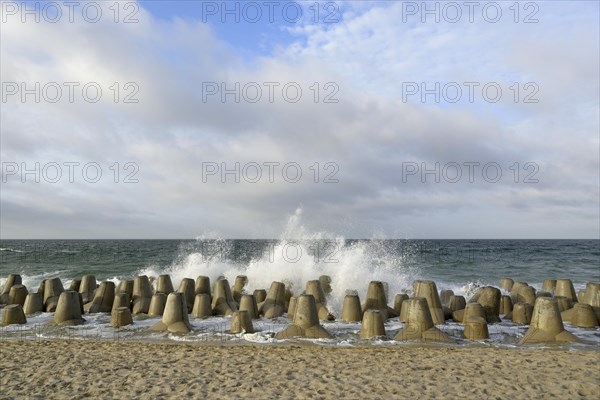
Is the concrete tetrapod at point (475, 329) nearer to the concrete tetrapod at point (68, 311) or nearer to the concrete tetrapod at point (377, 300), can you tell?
the concrete tetrapod at point (377, 300)

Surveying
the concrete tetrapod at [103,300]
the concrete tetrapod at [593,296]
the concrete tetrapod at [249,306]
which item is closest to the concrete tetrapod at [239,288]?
the concrete tetrapod at [249,306]

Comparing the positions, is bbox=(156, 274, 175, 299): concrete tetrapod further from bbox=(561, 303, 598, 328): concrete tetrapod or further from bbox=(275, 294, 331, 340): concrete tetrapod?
bbox=(561, 303, 598, 328): concrete tetrapod

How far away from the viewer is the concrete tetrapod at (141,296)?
11422 mm

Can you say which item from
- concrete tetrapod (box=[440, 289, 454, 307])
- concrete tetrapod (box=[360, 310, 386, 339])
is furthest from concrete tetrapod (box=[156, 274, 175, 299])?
concrete tetrapod (box=[440, 289, 454, 307])

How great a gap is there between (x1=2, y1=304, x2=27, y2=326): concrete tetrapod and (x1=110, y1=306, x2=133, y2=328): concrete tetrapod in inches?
79.7

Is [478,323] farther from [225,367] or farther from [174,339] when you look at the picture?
[174,339]

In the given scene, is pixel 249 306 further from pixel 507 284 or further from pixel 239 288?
pixel 507 284

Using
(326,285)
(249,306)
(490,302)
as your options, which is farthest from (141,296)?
(490,302)

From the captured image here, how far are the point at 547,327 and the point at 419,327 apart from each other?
2322mm

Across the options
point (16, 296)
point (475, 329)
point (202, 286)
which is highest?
point (202, 286)

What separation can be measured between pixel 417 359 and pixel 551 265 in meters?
26.7

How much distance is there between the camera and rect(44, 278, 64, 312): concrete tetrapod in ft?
38.7

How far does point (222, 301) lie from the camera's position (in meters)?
11.4

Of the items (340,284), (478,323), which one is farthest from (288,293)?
(478,323)
